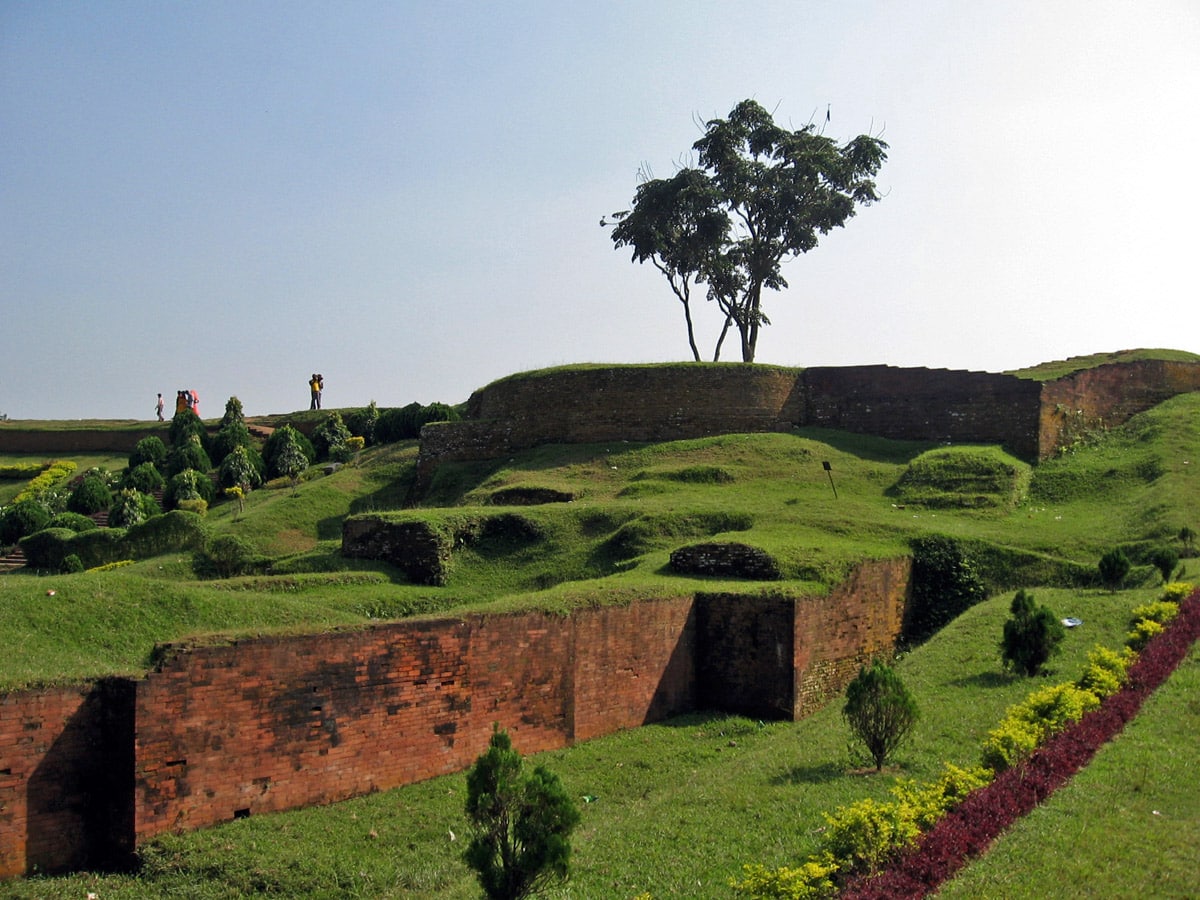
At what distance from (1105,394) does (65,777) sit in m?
20.2

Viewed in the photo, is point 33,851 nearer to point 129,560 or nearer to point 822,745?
point 822,745

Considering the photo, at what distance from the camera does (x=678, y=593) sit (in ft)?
36.4

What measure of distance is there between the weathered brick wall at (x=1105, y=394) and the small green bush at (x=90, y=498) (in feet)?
70.6

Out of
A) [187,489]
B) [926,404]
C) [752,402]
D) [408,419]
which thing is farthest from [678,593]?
[408,419]

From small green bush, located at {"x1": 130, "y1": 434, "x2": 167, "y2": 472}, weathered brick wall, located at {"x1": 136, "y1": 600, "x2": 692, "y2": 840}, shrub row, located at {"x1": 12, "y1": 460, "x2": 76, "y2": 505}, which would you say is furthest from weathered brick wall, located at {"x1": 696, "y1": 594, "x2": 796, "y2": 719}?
shrub row, located at {"x1": 12, "y1": 460, "x2": 76, "y2": 505}

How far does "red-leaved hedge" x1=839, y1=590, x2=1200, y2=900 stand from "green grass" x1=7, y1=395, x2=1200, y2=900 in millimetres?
179

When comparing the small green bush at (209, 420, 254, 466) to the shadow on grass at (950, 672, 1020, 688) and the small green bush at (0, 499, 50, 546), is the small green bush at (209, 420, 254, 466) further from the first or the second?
the shadow on grass at (950, 672, 1020, 688)

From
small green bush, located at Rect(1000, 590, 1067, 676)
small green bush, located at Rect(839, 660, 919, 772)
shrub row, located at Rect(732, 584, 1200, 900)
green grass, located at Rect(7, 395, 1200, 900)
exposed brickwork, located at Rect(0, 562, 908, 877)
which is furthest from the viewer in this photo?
small green bush, located at Rect(1000, 590, 1067, 676)

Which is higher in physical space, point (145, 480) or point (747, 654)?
point (145, 480)

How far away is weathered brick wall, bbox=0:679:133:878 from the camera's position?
6918 millimetres

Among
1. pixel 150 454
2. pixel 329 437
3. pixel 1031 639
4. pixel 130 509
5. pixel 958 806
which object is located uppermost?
pixel 329 437

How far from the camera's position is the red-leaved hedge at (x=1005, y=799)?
496 cm

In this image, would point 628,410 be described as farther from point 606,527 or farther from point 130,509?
point 130,509

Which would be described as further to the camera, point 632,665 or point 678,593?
point 678,593
